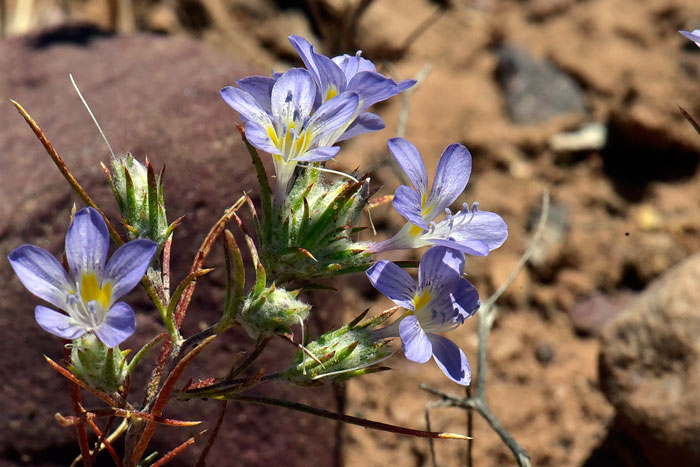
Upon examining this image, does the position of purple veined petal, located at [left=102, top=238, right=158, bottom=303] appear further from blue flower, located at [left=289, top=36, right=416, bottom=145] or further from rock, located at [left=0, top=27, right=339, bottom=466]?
rock, located at [left=0, top=27, right=339, bottom=466]

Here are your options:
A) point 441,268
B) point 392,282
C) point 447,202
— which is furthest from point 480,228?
point 392,282

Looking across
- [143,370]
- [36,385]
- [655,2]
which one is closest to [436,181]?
[143,370]

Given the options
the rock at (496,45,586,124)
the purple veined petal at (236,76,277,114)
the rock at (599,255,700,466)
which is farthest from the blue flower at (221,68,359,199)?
the rock at (496,45,586,124)

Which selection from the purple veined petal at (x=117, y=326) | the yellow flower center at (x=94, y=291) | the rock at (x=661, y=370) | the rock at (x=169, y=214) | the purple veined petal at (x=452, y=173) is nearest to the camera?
the purple veined petal at (x=117, y=326)

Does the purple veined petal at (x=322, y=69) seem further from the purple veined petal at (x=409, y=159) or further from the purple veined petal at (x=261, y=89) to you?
the purple veined petal at (x=409, y=159)

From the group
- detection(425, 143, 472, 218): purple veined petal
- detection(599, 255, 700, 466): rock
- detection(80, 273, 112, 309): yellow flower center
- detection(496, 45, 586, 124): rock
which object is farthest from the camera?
detection(496, 45, 586, 124): rock

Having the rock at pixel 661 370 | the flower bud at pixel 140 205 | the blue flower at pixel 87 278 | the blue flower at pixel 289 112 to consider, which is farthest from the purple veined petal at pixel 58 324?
the rock at pixel 661 370

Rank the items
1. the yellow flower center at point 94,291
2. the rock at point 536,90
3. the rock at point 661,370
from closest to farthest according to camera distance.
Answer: the yellow flower center at point 94,291
the rock at point 661,370
the rock at point 536,90
